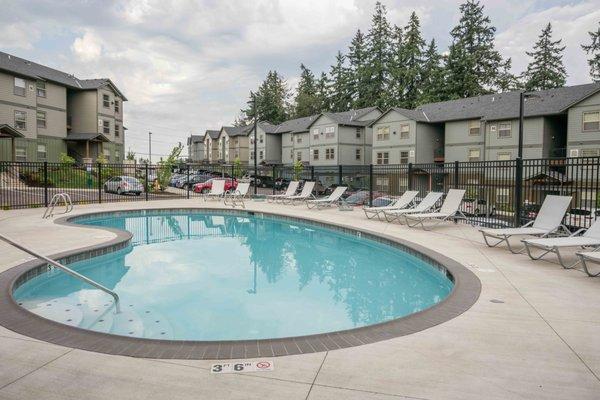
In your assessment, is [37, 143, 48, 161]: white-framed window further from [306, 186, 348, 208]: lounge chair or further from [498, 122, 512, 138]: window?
[498, 122, 512, 138]: window

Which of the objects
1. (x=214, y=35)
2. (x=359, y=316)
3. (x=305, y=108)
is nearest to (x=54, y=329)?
(x=359, y=316)

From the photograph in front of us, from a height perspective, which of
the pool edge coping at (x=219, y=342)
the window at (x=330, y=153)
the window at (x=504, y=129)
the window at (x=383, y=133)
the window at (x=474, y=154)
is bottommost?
the pool edge coping at (x=219, y=342)

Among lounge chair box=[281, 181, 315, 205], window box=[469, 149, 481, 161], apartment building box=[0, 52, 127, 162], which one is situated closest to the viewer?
lounge chair box=[281, 181, 315, 205]

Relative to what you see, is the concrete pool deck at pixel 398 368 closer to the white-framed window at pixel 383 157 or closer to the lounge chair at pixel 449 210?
the lounge chair at pixel 449 210

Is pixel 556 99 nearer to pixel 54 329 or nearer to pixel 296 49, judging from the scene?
pixel 296 49

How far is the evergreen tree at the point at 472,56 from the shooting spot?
45.0 metres

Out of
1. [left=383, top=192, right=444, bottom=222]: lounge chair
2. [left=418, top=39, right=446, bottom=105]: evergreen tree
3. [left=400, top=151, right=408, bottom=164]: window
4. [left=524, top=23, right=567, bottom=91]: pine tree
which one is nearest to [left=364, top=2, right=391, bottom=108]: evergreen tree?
[left=418, top=39, right=446, bottom=105]: evergreen tree

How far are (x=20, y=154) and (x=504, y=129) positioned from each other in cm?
3548

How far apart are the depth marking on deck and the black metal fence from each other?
840 centimetres

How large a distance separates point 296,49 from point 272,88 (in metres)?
54.5

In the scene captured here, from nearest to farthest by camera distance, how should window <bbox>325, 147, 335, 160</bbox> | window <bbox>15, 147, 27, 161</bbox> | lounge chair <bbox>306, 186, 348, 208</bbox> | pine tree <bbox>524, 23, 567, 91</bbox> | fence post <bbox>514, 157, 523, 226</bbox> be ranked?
1. fence post <bbox>514, 157, 523, 226</bbox>
2. lounge chair <bbox>306, 186, 348, 208</bbox>
3. window <bbox>15, 147, 27, 161</bbox>
4. window <bbox>325, 147, 335, 160</bbox>
5. pine tree <bbox>524, 23, 567, 91</bbox>

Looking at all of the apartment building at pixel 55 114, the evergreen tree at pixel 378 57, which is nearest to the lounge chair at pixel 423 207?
the apartment building at pixel 55 114

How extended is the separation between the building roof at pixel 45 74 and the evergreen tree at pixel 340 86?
31492 millimetres

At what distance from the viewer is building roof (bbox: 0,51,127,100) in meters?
28.8
